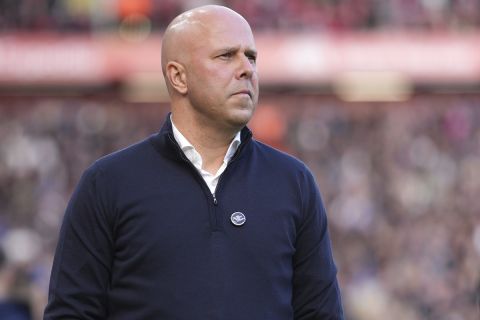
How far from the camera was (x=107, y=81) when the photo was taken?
21.9 meters

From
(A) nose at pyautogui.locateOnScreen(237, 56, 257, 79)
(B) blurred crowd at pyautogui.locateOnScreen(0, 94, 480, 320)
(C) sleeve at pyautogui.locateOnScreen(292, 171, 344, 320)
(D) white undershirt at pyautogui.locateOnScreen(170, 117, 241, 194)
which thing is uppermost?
(A) nose at pyautogui.locateOnScreen(237, 56, 257, 79)

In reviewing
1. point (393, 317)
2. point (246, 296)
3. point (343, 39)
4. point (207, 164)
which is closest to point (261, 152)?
point (207, 164)

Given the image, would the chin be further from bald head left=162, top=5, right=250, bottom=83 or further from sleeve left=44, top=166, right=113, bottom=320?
sleeve left=44, top=166, right=113, bottom=320

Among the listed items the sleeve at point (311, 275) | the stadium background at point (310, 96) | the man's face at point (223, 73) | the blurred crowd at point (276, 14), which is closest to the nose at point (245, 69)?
the man's face at point (223, 73)

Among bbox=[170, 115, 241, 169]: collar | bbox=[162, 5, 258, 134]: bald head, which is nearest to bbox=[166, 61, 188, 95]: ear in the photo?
bbox=[162, 5, 258, 134]: bald head

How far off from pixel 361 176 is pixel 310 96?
345 cm

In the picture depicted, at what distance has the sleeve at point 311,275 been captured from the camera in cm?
326

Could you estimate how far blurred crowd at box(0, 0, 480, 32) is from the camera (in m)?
21.2

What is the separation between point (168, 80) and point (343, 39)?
18.5 meters

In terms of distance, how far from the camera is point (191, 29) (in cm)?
328

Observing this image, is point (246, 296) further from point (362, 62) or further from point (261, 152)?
point (362, 62)

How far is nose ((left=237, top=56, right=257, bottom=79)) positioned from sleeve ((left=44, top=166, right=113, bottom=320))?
42 centimetres

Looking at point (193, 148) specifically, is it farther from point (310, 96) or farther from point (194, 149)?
point (310, 96)

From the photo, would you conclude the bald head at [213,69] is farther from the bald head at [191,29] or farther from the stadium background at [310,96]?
the stadium background at [310,96]
